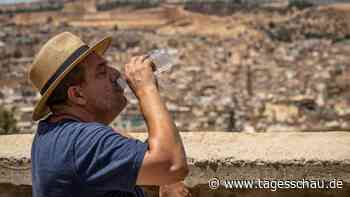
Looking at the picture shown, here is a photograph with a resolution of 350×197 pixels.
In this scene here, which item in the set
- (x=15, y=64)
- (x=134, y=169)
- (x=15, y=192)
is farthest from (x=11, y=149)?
(x=15, y=64)

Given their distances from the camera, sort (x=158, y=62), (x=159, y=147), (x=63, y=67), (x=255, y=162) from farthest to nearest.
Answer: (x=255, y=162), (x=158, y=62), (x=63, y=67), (x=159, y=147)

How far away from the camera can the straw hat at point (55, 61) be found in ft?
4.06

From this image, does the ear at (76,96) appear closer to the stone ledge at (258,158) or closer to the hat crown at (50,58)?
the hat crown at (50,58)

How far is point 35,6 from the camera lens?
252 ft

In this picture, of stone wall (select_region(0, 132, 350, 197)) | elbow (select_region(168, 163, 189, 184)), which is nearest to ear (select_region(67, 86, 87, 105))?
elbow (select_region(168, 163, 189, 184))

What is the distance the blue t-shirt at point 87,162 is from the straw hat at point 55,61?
10 centimetres

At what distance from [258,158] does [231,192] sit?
0.51 feet

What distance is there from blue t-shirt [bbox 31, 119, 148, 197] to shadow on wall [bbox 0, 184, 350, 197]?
0.66 metres

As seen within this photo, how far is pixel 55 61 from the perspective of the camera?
49.2 inches

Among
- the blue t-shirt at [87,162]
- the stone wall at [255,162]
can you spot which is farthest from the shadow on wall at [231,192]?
the blue t-shirt at [87,162]

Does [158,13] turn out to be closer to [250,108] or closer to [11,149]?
[250,108]

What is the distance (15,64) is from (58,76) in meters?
38.3

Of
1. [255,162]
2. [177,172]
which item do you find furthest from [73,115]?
[255,162]

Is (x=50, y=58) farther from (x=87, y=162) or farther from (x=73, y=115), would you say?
(x=87, y=162)
